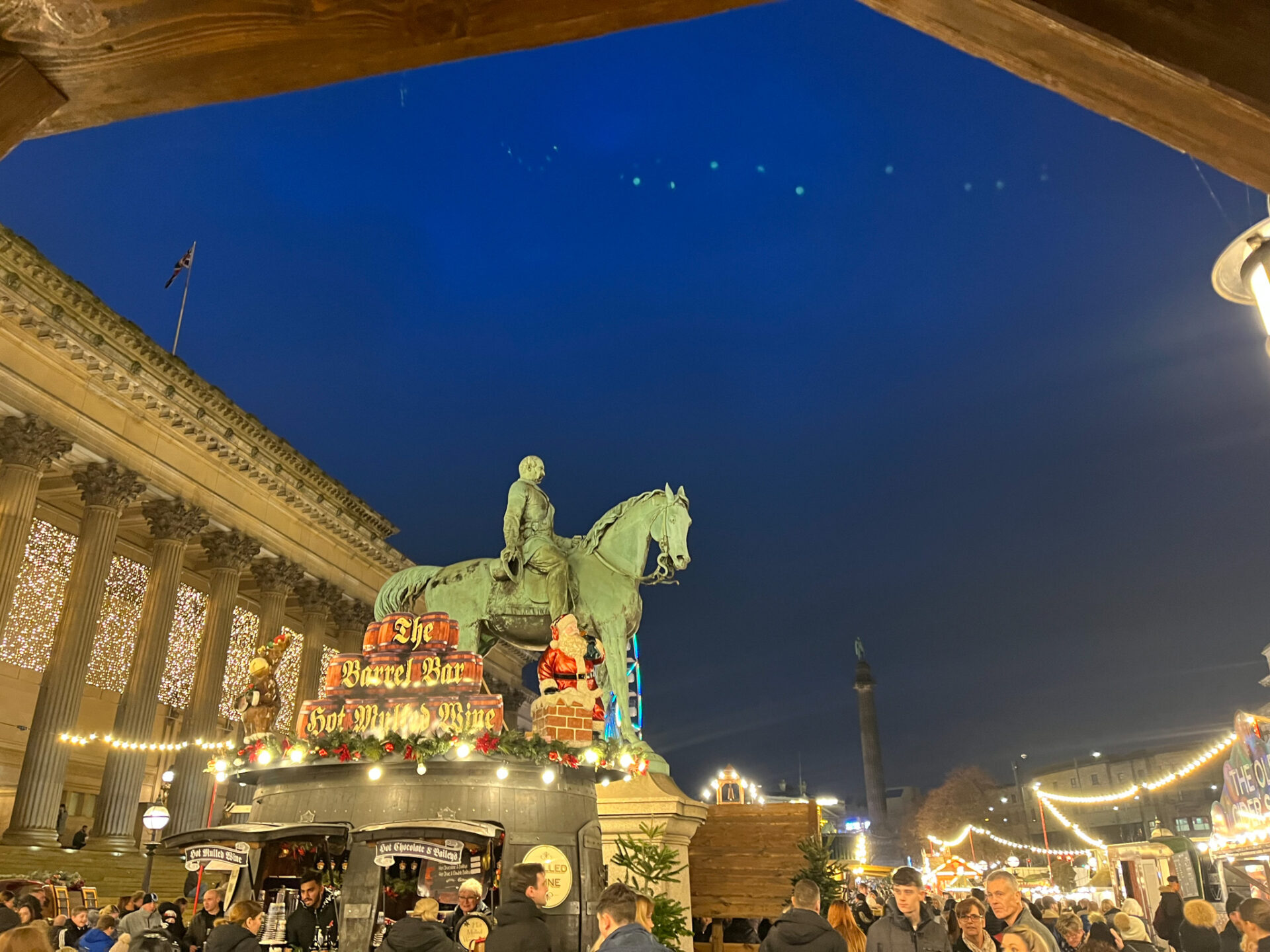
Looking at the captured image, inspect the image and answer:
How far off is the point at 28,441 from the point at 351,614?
16223mm

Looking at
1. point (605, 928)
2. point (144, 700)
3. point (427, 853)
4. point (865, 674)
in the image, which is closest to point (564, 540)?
point (427, 853)

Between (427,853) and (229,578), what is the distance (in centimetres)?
2189

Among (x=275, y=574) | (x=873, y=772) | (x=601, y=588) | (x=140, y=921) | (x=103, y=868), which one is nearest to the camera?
(x=140, y=921)

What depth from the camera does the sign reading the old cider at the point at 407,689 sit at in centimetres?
1006

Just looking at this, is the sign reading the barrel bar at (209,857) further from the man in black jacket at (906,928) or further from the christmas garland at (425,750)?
the man in black jacket at (906,928)

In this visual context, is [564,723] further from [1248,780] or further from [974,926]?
[1248,780]

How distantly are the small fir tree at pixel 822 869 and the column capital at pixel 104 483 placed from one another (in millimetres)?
21171

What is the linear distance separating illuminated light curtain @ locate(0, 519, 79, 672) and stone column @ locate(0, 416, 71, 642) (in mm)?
4102

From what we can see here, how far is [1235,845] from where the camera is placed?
1504cm

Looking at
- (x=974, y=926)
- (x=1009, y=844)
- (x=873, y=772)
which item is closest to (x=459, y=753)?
(x=974, y=926)

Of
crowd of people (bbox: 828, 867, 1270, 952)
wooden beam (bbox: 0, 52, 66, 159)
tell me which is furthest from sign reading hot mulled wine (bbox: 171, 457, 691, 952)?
wooden beam (bbox: 0, 52, 66, 159)

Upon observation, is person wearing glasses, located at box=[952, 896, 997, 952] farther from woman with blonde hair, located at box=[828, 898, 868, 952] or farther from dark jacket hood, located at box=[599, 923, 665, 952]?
dark jacket hood, located at box=[599, 923, 665, 952]

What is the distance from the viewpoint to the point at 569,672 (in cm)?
1084

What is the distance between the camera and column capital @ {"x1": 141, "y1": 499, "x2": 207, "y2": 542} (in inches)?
986
